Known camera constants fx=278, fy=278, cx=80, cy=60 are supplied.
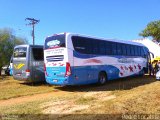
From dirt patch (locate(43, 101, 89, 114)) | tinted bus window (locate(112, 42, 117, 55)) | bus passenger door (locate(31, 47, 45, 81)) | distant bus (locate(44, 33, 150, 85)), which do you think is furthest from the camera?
tinted bus window (locate(112, 42, 117, 55))

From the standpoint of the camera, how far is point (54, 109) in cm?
998

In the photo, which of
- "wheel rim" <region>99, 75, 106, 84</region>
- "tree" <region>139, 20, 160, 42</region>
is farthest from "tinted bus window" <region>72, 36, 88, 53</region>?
"tree" <region>139, 20, 160, 42</region>

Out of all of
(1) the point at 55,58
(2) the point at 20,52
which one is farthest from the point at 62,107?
(2) the point at 20,52

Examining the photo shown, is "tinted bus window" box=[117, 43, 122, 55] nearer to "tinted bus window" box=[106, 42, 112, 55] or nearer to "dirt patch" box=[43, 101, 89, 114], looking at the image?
"tinted bus window" box=[106, 42, 112, 55]

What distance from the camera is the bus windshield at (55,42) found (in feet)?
50.2

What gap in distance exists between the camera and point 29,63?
18.6 m

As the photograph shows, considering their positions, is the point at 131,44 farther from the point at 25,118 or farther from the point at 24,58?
the point at 25,118

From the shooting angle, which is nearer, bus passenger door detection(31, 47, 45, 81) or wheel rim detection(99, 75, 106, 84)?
wheel rim detection(99, 75, 106, 84)

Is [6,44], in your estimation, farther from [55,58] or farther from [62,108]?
[62,108]

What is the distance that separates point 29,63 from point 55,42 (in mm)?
3658

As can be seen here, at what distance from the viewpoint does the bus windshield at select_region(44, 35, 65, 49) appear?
1531 centimetres

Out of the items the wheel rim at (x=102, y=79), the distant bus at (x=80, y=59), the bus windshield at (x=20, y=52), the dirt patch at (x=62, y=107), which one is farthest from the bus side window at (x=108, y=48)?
the dirt patch at (x=62, y=107)

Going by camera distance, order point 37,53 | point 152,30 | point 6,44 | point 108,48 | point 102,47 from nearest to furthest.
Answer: point 102,47 → point 108,48 → point 37,53 → point 6,44 → point 152,30

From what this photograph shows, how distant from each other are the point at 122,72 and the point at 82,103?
398 inches
